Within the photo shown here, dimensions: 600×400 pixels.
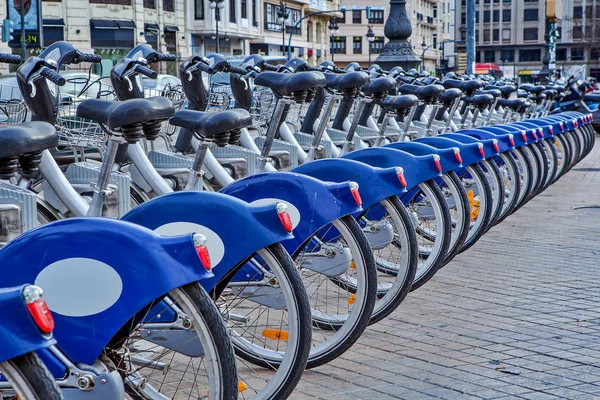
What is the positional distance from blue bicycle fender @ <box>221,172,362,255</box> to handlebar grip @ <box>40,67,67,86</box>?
90 cm

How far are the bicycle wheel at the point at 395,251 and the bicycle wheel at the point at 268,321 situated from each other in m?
0.71

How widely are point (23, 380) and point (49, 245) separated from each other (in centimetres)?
73

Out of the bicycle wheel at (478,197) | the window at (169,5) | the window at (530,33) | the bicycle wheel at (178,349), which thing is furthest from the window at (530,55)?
the bicycle wheel at (178,349)

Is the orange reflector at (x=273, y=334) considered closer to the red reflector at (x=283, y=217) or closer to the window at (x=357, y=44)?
the red reflector at (x=283, y=217)

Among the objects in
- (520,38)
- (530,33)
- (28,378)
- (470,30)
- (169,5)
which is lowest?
(28,378)

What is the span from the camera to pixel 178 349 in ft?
10.6

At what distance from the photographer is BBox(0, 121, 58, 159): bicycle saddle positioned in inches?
114

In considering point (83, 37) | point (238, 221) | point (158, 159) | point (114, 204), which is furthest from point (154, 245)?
point (83, 37)

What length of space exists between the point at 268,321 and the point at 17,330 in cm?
224

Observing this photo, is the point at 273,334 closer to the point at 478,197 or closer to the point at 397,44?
the point at 478,197

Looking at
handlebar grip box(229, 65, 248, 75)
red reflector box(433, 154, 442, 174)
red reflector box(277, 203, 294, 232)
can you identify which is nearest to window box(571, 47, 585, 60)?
handlebar grip box(229, 65, 248, 75)

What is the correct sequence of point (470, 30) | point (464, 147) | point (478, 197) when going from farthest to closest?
point (470, 30) < point (478, 197) < point (464, 147)

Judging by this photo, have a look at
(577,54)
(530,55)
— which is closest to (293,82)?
(530,55)

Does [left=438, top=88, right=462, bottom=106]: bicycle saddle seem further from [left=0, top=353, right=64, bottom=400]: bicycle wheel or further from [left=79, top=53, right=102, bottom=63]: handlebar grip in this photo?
[left=0, top=353, right=64, bottom=400]: bicycle wheel
